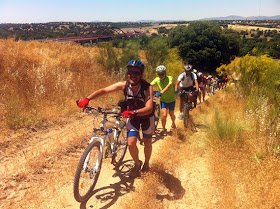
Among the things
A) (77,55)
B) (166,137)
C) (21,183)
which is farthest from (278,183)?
(77,55)

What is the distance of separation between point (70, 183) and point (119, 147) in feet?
3.80

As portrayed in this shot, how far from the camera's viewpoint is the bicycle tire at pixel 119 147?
13.0ft

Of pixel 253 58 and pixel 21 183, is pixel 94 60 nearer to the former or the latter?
pixel 253 58

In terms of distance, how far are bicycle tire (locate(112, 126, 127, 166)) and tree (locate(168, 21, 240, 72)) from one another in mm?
40450

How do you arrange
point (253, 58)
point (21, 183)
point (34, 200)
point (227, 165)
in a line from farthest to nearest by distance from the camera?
point (253, 58) → point (227, 165) → point (21, 183) → point (34, 200)

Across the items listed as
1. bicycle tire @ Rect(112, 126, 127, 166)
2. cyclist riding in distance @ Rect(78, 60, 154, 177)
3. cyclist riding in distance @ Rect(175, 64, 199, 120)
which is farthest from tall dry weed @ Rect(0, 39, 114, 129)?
cyclist riding in distance @ Rect(175, 64, 199, 120)

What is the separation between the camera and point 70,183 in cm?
383

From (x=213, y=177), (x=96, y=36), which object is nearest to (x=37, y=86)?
(x=213, y=177)

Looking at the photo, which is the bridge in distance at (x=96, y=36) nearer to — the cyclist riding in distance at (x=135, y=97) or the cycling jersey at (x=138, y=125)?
the cyclist riding in distance at (x=135, y=97)

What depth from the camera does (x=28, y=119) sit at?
6.03m

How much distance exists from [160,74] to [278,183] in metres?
3.61

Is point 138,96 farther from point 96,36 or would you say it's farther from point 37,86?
point 96,36

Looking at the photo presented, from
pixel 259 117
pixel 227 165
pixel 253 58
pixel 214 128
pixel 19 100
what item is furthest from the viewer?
pixel 253 58

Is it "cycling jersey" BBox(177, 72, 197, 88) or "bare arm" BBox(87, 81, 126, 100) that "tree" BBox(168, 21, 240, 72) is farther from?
"bare arm" BBox(87, 81, 126, 100)
